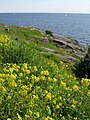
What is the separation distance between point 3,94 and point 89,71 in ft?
32.3

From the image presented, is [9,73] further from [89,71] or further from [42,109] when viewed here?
[89,71]

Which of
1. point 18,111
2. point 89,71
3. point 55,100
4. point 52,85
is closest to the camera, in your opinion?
point 18,111

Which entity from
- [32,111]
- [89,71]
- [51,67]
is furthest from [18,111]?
[89,71]

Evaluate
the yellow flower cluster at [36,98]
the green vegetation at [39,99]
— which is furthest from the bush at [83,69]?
the yellow flower cluster at [36,98]

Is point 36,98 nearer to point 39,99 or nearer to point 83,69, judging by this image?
point 39,99

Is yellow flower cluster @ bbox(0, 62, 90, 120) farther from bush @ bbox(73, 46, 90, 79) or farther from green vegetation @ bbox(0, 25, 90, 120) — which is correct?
bush @ bbox(73, 46, 90, 79)

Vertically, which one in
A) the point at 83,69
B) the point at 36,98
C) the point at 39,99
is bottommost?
the point at 83,69

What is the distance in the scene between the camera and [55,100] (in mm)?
10125

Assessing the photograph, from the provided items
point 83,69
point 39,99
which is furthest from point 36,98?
point 83,69

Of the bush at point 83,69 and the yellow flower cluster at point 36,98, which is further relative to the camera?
the bush at point 83,69

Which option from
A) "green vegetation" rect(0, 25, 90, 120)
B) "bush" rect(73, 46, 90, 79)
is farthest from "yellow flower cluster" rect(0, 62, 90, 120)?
"bush" rect(73, 46, 90, 79)

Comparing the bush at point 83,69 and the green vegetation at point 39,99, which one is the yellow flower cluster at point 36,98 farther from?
the bush at point 83,69

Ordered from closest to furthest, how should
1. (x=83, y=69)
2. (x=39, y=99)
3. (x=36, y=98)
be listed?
1. (x=36, y=98)
2. (x=39, y=99)
3. (x=83, y=69)

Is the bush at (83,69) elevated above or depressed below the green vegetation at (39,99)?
below
